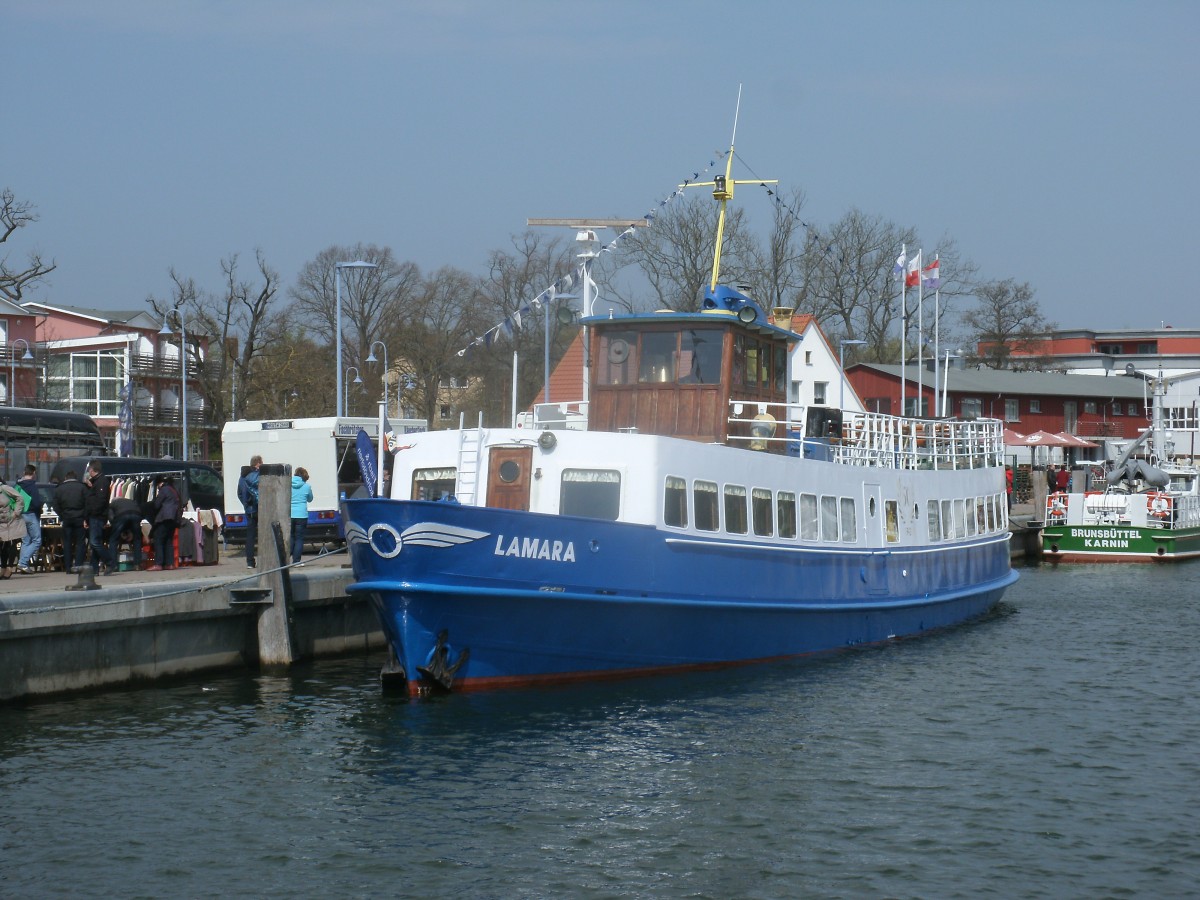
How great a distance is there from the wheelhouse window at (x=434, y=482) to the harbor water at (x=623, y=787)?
103 inches

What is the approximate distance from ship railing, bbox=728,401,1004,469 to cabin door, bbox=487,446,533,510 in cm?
328

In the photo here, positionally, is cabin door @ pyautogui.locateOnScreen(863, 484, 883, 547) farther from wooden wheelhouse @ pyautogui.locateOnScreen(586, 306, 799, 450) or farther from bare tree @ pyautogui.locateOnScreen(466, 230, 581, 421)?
bare tree @ pyautogui.locateOnScreen(466, 230, 581, 421)

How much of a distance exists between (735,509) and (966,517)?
364 inches

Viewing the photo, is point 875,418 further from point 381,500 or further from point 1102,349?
point 1102,349

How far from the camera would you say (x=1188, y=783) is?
47.1ft

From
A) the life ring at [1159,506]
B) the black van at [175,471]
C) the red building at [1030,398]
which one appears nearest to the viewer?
the black van at [175,471]

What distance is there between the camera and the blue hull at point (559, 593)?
1661 cm

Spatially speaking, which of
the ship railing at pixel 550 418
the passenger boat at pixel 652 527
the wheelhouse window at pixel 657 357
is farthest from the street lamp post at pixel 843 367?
the ship railing at pixel 550 418

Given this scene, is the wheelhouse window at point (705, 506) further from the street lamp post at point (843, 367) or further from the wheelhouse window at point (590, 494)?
the street lamp post at point (843, 367)

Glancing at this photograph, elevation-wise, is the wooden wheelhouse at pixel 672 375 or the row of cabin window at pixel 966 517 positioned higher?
the wooden wheelhouse at pixel 672 375

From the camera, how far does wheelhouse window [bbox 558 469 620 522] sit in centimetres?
1789

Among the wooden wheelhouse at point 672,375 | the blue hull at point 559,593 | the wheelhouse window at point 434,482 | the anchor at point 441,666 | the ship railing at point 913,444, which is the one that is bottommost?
the anchor at point 441,666

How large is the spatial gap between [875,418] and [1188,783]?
10300mm

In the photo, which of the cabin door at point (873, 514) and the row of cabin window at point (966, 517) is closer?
the cabin door at point (873, 514)
